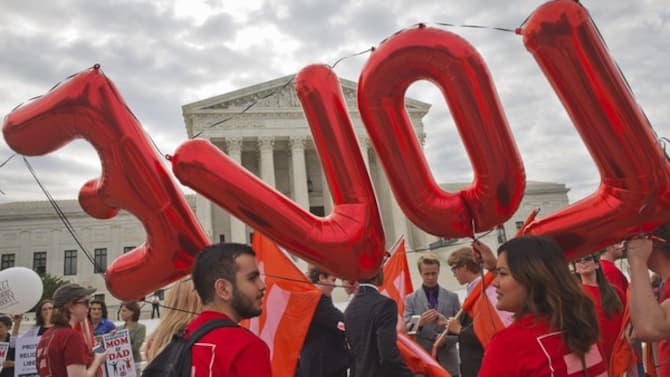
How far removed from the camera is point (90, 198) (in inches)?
107

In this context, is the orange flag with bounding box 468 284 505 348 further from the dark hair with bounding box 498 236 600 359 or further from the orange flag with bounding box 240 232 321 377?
the dark hair with bounding box 498 236 600 359

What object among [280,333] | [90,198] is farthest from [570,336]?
[90,198]

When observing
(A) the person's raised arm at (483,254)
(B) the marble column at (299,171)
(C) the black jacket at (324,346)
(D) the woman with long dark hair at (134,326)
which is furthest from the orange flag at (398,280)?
(B) the marble column at (299,171)

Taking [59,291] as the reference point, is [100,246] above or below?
above

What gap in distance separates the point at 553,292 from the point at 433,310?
2649mm

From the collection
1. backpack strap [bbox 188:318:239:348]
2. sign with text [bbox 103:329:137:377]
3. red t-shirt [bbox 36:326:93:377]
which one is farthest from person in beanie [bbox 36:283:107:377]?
backpack strap [bbox 188:318:239:348]

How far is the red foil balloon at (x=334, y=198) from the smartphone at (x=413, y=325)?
1913 mm

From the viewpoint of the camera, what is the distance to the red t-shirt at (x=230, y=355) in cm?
151

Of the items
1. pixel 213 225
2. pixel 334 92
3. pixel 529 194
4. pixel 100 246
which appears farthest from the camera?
pixel 529 194

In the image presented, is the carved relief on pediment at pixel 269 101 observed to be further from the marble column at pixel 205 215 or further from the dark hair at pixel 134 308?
the dark hair at pixel 134 308

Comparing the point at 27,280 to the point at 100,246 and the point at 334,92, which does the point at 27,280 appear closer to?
the point at 334,92

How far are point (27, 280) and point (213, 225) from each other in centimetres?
2816

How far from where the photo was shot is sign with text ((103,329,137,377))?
12.1ft

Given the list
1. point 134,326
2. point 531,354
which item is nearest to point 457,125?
point 531,354
